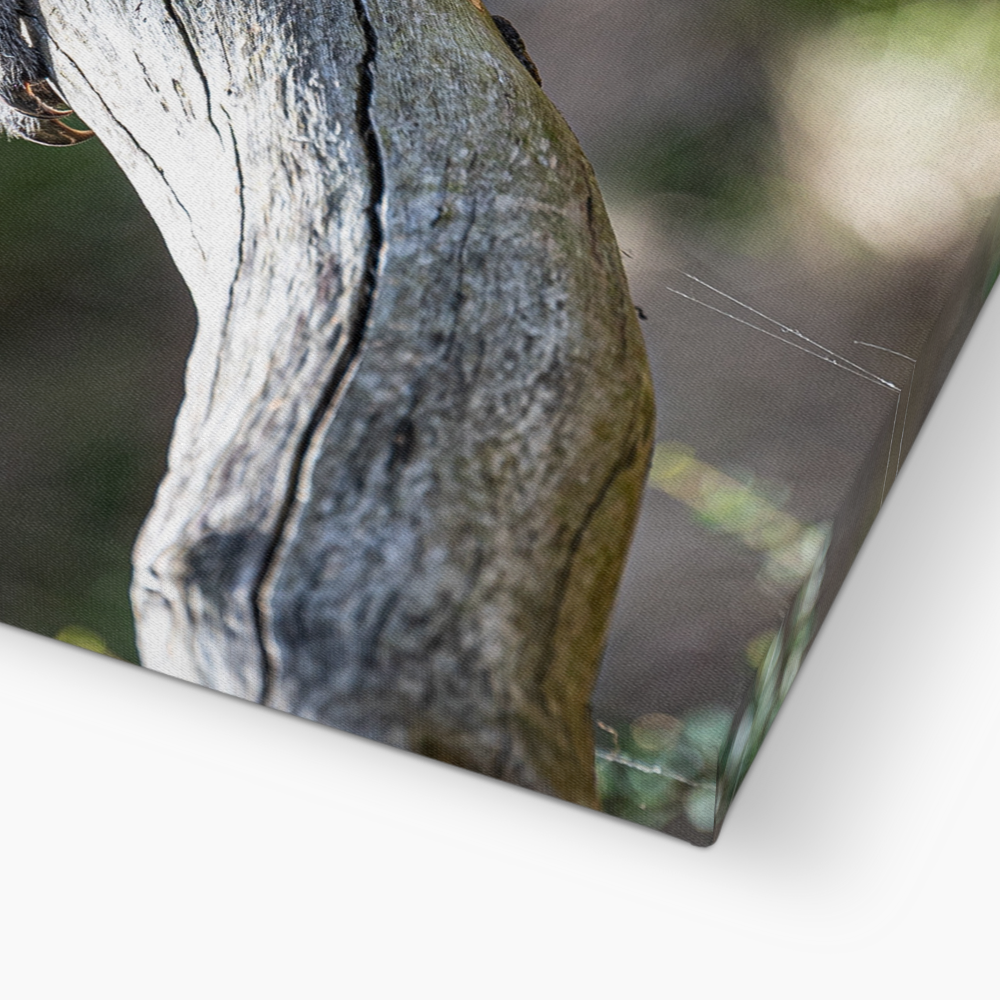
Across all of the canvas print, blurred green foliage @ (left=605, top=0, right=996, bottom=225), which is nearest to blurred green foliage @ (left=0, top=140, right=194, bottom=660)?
the canvas print

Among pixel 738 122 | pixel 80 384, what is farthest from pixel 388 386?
pixel 738 122

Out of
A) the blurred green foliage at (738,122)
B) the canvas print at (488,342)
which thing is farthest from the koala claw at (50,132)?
the blurred green foliage at (738,122)

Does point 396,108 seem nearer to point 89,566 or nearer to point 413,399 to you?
point 413,399

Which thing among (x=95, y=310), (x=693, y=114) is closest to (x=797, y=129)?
(x=693, y=114)

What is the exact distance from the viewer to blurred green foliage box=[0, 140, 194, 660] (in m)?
0.86

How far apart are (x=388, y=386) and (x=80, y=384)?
0.25 metres

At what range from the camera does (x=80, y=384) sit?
913mm

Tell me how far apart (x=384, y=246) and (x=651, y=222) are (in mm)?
195

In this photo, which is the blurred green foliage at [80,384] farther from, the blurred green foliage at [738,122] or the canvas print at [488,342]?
the blurred green foliage at [738,122]

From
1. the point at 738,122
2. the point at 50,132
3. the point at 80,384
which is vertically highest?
the point at 738,122

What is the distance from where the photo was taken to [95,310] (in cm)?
93

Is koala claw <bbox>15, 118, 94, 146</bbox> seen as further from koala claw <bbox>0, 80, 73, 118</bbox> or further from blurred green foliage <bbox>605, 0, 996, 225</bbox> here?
blurred green foliage <bbox>605, 0, 996, 225</bbox>

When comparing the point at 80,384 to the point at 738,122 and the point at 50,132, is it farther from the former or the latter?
the point at 738,122

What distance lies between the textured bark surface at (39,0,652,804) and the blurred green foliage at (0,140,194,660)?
0.02 meters
